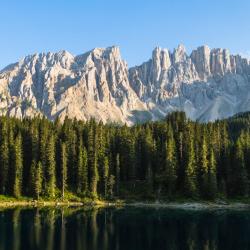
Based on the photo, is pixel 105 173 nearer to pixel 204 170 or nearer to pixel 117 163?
pixel 117 163

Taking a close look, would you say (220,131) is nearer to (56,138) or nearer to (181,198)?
(181,198)

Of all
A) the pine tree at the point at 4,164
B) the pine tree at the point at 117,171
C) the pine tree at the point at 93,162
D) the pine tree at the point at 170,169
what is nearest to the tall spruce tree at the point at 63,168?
the pine tree at the point at 93,162

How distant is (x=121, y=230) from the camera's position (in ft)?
263

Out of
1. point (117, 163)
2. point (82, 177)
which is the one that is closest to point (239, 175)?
point (117, 163)

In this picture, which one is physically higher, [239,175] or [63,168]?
[63,168]

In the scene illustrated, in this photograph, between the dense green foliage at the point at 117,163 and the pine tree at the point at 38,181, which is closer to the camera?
the pine tree at the point at 38,181

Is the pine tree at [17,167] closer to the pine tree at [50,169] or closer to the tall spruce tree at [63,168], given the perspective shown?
the pine tree at [50,169]

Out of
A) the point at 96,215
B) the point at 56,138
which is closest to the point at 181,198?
the point at 96,215

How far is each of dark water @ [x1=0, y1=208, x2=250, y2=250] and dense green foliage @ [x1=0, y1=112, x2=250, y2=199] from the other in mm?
26857

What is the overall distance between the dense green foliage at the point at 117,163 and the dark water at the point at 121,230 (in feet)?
88.1

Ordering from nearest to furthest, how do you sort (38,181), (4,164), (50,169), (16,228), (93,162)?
(16,228), (38,181), (50,169), (4,164), (93,162)

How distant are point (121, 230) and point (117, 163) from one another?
66783mm

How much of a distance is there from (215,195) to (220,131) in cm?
5583

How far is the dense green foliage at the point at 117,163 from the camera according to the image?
13875 cm
